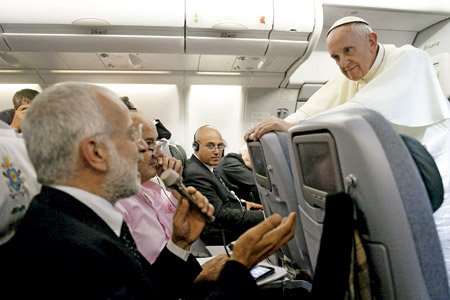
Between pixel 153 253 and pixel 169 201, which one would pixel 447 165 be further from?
pixel 169 201

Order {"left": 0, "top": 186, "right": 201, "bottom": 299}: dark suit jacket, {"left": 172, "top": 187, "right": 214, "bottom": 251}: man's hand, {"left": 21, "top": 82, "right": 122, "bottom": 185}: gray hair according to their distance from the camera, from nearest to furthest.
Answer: {"left": 0, "top": 186, "right": 201, "bottom": 299}: dark suit jacket → {"left": 21, "top": 82, "right": 122, "bottom": 185}: gray hair → {"left": 172, "top": 187, "right": 214, "bottom": 251}: man's hand

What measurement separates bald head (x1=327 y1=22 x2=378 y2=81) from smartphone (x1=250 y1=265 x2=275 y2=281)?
53.3 inches

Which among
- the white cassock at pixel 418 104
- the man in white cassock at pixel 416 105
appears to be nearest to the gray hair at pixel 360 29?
the man in white cassock at pixel 416 105

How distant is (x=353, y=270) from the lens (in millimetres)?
872

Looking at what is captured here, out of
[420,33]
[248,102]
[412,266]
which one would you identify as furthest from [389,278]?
[420,33]

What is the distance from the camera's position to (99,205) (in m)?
0.99

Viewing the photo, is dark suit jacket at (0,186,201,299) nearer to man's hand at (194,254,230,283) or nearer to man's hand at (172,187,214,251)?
man's hand at (172,187,214,251)

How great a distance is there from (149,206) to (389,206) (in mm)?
1317

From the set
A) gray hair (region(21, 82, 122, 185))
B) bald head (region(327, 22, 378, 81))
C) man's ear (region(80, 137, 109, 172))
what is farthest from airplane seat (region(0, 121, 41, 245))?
bald head (region(327, 22, 378, 81))

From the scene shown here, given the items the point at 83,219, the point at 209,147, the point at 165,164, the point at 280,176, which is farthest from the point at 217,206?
the point at 83,219

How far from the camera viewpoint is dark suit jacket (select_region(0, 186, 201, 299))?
29.5 inches

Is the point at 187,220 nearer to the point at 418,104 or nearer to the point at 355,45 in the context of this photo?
the point at 418,104

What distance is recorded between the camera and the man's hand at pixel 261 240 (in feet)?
3.21

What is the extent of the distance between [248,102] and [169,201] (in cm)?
313
